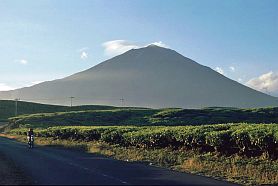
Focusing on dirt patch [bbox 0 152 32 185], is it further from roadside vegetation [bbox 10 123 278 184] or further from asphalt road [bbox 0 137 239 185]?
roadside vegetation [bbox 10 123 278 184]

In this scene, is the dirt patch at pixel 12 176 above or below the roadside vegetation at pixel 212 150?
below

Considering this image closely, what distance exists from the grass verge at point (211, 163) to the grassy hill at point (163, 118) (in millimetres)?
37568

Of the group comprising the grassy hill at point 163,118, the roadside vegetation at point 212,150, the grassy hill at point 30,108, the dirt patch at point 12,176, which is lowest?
the dirt patch at point 12,176

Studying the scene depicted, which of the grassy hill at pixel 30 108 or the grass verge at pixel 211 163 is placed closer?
the grass verge at pixel 211 163

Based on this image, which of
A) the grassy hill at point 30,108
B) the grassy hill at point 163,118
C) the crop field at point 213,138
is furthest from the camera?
the grassy hill at point 30,108

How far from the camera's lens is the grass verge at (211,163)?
18812mm

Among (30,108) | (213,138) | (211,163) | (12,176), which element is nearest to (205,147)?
(213,138)

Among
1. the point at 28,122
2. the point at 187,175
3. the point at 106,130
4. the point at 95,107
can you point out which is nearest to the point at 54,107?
the point at 95,107

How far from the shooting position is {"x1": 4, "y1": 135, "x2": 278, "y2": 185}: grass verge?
1881 centimetres

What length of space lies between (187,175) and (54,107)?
136498mm

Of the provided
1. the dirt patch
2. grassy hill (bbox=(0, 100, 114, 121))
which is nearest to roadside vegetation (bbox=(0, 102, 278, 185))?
the dirt patch

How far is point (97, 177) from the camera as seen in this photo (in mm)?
17922

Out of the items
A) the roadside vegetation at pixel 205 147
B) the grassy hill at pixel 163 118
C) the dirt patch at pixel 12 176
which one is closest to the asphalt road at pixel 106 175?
the dirt patch at pixel 12 176

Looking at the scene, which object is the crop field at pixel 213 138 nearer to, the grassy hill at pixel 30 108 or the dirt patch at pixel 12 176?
the dirt patch at pixel 12 176
